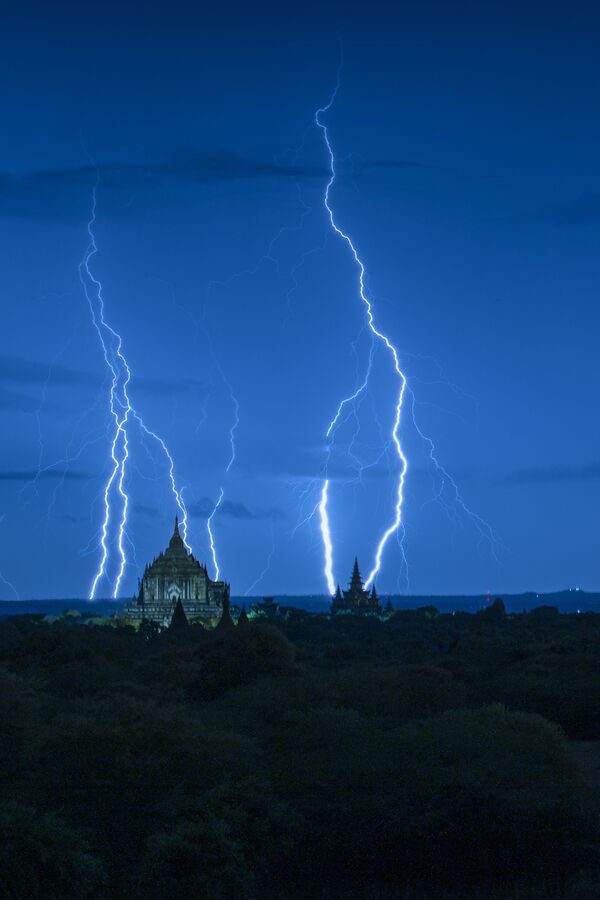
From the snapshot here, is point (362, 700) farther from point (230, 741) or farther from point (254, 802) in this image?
point (254, 802)

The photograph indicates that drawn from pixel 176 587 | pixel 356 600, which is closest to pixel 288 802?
pixel 176 587

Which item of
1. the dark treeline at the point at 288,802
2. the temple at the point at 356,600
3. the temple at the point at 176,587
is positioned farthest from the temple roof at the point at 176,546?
the dark treeline at the point at 288,802

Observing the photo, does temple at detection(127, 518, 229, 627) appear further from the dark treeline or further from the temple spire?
the dark treeline

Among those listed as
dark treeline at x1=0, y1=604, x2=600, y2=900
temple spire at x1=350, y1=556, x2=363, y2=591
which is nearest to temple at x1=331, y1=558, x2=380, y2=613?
temple spire at x1=350, y1=556, x2=363, y2=591

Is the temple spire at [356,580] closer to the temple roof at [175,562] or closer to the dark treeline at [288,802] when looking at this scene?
the temple roof at [175,562]

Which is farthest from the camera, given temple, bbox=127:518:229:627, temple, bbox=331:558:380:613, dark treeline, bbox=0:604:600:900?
temple, bbox=331:558:380:613

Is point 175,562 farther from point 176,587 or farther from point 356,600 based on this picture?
point 356,600
